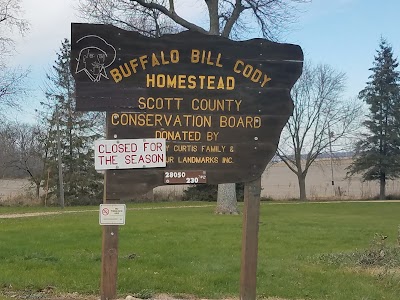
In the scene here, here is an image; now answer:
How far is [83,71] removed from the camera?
19.7ft

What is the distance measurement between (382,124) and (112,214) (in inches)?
1941

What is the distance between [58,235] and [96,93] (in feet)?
29.2

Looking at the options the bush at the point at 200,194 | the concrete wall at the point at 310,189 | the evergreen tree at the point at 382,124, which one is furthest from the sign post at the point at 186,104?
the evergreen tree at the point at 382,124

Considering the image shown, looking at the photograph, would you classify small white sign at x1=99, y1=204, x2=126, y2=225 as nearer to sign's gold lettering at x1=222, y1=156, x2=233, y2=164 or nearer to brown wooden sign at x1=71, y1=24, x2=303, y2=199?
brown wooden sign at x1=71, y1=24, x2=303, y2=199

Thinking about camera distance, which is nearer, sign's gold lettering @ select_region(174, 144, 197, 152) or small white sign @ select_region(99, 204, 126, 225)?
small white sign @ select_region(99, 204, 126, 225)

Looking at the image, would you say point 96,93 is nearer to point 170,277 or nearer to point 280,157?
point 170,277

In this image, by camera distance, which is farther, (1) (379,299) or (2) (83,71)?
(1) (379,299)

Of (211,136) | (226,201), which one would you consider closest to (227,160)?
(211,136)

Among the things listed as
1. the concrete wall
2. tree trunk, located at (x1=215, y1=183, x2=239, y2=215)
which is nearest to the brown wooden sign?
tree trunk, located at (x1=215, y1=183, x2=239, y2=215)

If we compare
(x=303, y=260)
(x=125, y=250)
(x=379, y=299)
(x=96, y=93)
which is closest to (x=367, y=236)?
(x=303, y=260)

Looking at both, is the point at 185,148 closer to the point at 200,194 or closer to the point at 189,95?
the point at 189,95

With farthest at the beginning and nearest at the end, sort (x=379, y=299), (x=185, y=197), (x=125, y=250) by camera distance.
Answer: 1. (x=185, y=197)
2. (x=125, y=250)
3. (x=379, y=299)

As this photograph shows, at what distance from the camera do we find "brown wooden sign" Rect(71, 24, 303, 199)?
239 inches

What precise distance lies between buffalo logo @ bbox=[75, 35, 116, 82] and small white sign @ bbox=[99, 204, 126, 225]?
1.36 metres
